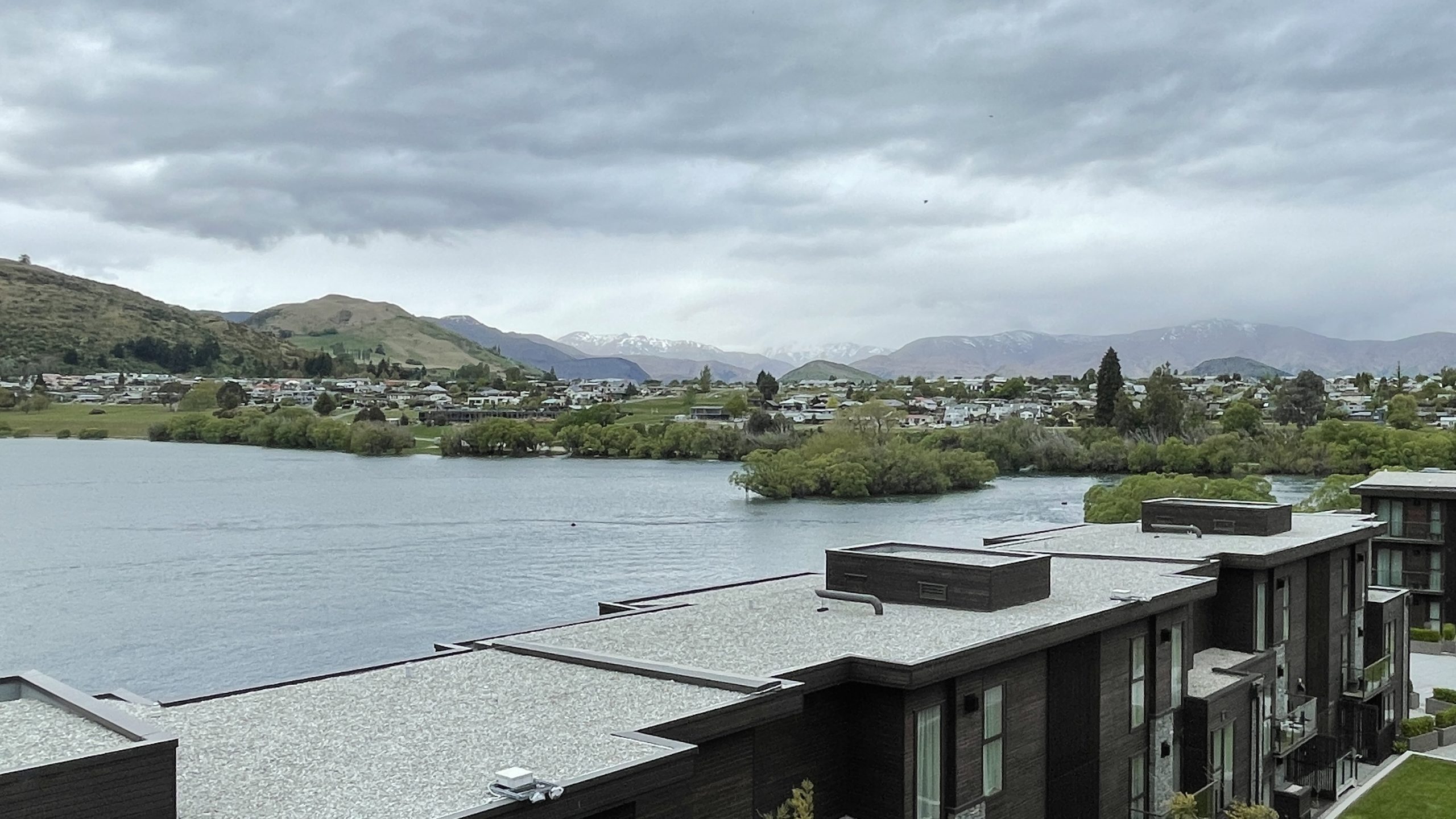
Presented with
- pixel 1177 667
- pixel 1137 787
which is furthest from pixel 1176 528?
pixel 1137 787

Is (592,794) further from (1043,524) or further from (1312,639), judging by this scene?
(1043,524)

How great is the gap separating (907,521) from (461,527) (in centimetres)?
2267

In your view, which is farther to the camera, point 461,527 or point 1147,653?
point 461,527

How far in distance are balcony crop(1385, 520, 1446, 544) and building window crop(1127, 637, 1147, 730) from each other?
66.5 ft

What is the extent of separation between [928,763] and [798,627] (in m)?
2.39

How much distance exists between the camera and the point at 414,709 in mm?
10219

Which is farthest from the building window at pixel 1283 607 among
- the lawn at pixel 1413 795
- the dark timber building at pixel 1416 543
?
the dark timber building at pixel 1416 543

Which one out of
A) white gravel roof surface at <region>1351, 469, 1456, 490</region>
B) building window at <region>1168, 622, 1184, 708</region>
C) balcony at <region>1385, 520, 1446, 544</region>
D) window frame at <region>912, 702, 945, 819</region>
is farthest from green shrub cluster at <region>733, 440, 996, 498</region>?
window frame at <region>912, 702, 945, 819</region>

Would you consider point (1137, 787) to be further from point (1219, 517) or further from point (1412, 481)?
point (1412, 481)

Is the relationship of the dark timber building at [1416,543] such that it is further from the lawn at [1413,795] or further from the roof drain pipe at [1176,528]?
Result: the roof drain pipe at [1176,528]

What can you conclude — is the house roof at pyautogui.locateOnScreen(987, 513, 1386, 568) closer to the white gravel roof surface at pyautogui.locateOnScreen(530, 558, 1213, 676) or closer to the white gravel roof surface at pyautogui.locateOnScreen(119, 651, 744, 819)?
the white gravel roof surface at pyautogui.locateOnScreen(530, 558, 1213, 676)

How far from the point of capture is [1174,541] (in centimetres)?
2314

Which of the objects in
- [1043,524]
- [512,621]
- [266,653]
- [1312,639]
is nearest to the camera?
[1312,639]

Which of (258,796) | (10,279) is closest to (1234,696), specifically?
(258,796)
